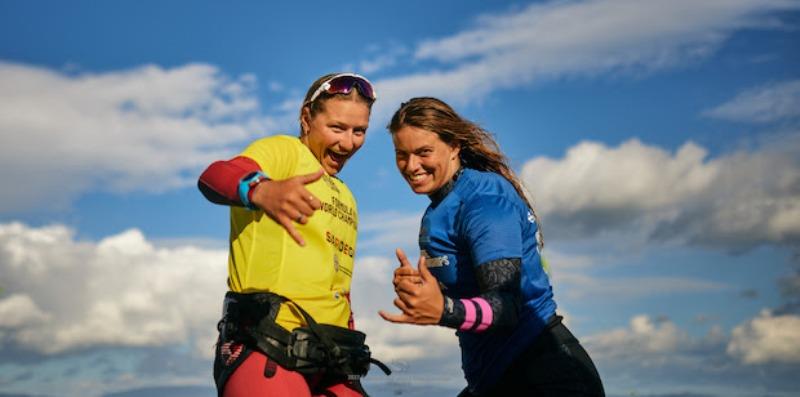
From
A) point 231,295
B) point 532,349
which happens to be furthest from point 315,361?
point 532,349

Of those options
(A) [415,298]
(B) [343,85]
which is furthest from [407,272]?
(B) [343,85]

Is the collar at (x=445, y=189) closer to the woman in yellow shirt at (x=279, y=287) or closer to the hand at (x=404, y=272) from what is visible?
the woman in yellow shirt at (x=279, y=287)

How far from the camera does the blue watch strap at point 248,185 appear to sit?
4.70 meters

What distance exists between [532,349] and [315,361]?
1414 mm

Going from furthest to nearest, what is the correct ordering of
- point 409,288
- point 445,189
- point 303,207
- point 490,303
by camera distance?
point 445,189
point 490,303
point 409,288
point 303,207

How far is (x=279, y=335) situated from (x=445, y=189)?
1.52m

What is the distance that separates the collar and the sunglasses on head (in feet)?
2.74

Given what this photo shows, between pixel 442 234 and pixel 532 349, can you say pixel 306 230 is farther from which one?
pixel 532 349

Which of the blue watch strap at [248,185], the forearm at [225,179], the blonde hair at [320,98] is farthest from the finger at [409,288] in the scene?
the blonde hair at [320,98]

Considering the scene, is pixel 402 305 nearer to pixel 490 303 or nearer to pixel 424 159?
pixel 490 303

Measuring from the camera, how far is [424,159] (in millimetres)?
5832

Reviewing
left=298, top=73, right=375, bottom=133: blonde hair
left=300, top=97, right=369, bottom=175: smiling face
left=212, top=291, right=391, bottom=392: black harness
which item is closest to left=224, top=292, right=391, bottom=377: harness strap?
left=212, top=291, right=391, bottom=392: black harness

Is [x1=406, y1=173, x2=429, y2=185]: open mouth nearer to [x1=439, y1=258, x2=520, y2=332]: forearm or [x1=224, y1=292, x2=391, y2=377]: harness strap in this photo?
[x1=439, y1=258, x2=520, y2=332]: forearm

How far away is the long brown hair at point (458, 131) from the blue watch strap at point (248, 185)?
1446mm
